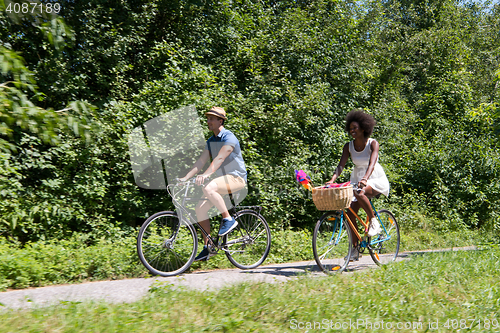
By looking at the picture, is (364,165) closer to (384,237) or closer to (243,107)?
(384,237)

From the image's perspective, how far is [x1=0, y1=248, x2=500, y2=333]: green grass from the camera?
10.1 feet

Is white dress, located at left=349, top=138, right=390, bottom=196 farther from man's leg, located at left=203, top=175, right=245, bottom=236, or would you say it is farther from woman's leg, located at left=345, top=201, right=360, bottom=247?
man's leg, located at left=203, top=175, right=245, bottom=236

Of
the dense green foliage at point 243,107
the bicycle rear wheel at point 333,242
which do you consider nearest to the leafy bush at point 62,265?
the dense green foliage at point 243,107

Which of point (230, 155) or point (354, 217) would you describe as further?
point (354, 217)

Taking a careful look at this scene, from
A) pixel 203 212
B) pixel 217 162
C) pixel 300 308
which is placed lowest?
pixel 300 308

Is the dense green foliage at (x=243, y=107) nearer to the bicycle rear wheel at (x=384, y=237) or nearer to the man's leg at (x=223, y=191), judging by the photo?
the man's leg at (x=223, y=191)

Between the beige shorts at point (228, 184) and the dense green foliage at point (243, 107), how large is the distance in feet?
7.16

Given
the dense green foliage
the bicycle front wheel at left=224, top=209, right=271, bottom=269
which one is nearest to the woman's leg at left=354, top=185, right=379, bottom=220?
the bicycle front wheel at left=224, top=209, right=271, bottom=269

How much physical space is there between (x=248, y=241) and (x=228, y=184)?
96 centimetres

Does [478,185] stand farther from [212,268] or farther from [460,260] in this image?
[212,268]

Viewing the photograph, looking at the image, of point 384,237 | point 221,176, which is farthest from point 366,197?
point 221,176

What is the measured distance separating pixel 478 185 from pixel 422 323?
10.5 metres

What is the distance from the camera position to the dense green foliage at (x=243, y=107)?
723 centimetres

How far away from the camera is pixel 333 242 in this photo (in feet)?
17.4
